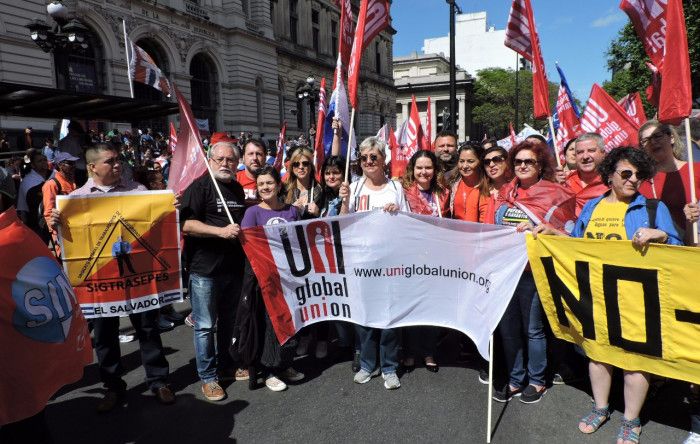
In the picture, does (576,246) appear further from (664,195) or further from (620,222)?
(664,195)

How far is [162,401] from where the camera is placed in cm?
359

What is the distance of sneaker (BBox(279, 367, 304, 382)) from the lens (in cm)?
390

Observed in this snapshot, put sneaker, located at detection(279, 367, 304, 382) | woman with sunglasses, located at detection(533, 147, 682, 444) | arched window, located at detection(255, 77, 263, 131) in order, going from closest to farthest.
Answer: woman with sunglasses, located at detection(533, 147, 682, 444) → sneaker, located at detection(279, 367, 304, 382) → arched window, located at detection(255, 77, 263, 131)

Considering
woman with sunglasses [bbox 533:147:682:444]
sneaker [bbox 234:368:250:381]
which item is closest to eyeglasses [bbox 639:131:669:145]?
woman with sunglasses [bbox 533:147:682:444]

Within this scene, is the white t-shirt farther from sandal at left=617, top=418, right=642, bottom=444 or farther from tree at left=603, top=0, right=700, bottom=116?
tree at left=603, top=0, right=700, bottom=116

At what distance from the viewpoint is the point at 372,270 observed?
3.64m

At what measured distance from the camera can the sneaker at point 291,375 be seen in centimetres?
390

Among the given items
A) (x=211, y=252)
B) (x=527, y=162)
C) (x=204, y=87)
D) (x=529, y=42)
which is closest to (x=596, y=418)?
(x=527, y=162)

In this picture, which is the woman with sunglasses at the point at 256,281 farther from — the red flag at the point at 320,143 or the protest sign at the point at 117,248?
the red flag at the point at 320,143

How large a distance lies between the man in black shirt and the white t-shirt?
37.8 inches

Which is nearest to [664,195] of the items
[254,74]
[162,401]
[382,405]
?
[382,405]

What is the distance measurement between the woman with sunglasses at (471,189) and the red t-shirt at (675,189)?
1.19 metres

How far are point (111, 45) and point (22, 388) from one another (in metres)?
22.3

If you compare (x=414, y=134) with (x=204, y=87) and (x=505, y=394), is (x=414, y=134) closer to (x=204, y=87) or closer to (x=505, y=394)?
(x=505, y=394)
